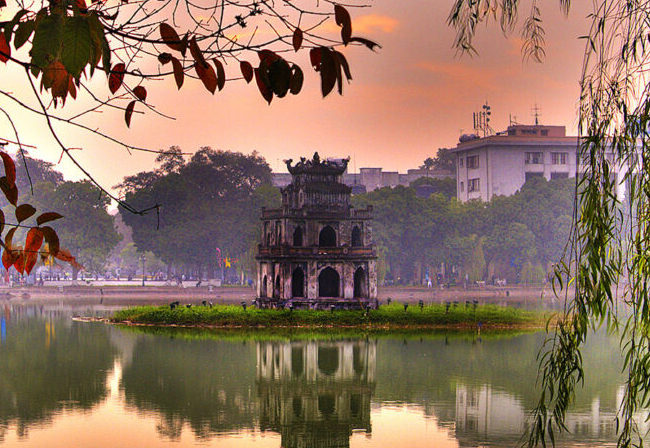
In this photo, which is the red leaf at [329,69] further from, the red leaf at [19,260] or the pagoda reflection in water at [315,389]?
the pagoda reflection in water at [315,389]

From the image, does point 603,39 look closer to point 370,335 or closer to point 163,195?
point 370,335

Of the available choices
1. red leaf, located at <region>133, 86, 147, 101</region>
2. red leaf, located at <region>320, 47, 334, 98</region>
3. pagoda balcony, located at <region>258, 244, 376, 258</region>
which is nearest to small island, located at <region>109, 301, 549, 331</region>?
pagoda balcony, located at <region>258, 244, 376, 258</region>

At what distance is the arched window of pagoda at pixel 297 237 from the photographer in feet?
189

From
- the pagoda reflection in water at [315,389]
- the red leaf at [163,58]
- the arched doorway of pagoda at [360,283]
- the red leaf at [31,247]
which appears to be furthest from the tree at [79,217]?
the red leaf at [163,58]

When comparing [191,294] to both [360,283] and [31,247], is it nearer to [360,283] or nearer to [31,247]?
[360,283]

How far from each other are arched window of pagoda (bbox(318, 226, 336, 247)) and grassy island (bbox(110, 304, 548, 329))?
5160 millimetres

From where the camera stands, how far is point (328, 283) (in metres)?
58.2

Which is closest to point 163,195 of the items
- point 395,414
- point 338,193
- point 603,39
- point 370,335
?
point 338,193

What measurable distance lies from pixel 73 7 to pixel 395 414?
24.3 m

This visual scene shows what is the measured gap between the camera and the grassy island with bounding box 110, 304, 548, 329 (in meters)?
52.8

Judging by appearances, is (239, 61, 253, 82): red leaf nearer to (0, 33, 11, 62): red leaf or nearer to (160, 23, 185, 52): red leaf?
(160, 23, 185, 52): red leaf

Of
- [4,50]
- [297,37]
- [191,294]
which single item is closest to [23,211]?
[4,50]

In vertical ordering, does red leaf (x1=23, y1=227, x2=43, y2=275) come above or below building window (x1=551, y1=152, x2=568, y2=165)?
below

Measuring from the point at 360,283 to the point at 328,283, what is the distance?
6.55 feet
